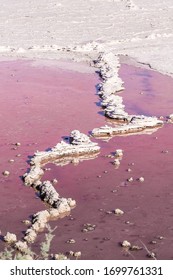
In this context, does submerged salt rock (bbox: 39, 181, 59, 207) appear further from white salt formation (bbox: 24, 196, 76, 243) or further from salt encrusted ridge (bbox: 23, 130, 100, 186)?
salt encrusted ridge (bbox: 23, 130, 100, 186)

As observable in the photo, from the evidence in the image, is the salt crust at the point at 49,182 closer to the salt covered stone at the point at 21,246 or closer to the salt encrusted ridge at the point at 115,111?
the salt covered stone at the point at 21,246

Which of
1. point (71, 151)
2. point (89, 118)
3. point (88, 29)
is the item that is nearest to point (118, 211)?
point (71, 151)

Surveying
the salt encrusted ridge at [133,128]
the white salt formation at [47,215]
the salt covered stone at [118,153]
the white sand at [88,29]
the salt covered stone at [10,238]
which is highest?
the white sand at [88,29]

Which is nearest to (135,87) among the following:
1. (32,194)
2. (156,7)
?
(32,194)

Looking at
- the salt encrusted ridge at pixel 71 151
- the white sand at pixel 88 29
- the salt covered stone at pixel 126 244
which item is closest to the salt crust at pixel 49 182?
the salt encrusted ridge at pixel 71 151

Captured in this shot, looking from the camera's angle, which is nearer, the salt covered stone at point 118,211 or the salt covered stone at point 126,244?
the salt covered stone at point 126,244
